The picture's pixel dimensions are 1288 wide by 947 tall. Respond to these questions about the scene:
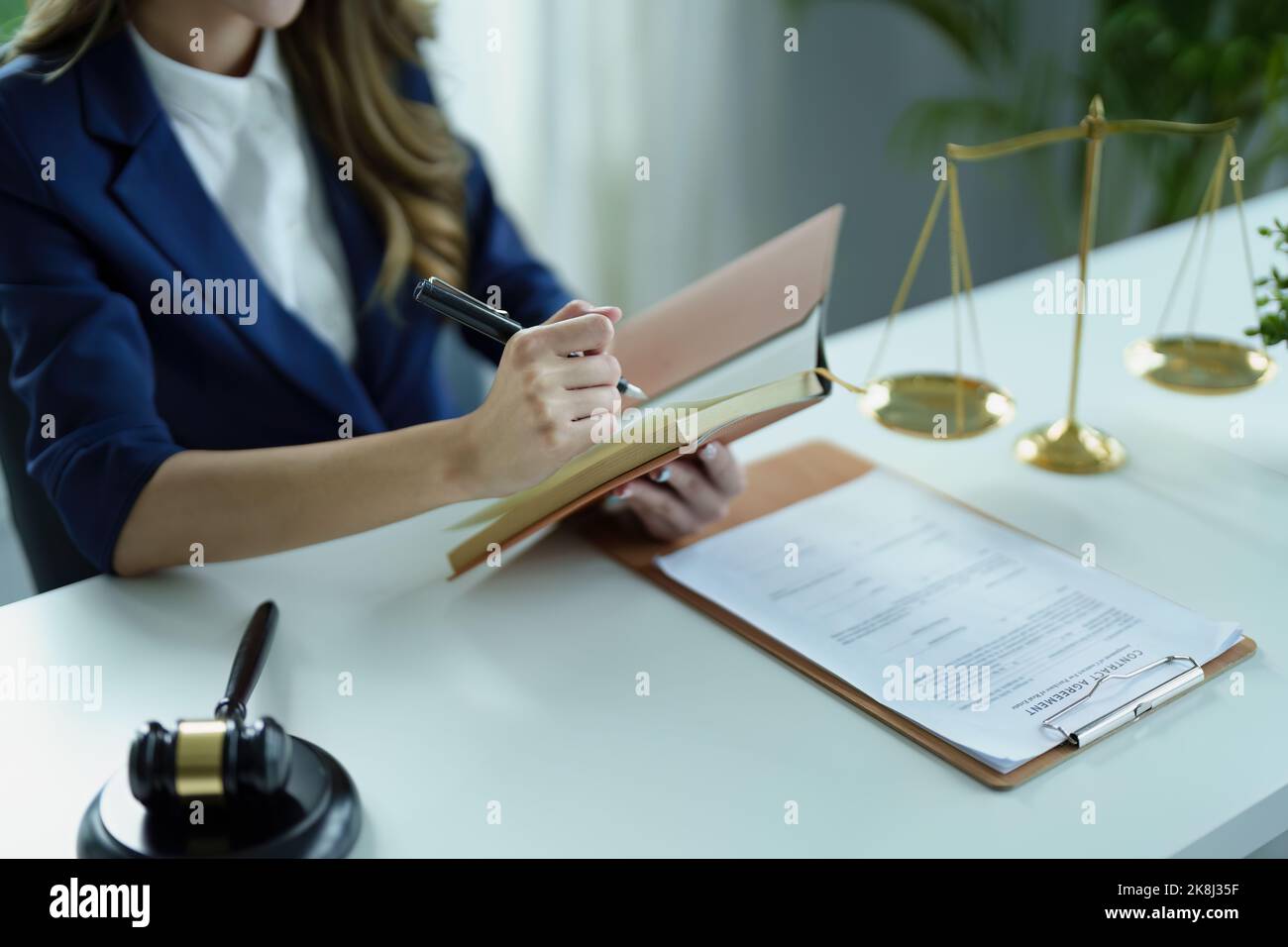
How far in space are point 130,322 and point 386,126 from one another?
0.49m

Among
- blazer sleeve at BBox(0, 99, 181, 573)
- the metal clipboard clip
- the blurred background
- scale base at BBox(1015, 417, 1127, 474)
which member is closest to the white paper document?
the metal clipboard clip

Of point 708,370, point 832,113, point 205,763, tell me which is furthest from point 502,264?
point 832,113

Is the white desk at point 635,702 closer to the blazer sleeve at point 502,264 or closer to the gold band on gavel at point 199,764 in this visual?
the gold band on gavel at point 199,764

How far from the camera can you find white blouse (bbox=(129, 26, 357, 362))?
1.33 meters

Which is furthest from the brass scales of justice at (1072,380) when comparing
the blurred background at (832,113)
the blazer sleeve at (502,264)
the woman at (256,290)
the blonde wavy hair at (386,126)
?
the blurred background at (832,113)

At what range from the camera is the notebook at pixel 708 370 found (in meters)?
0.92

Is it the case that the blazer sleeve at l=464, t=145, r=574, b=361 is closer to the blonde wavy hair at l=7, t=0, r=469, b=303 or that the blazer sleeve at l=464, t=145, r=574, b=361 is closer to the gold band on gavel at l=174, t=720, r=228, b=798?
the blonde wavy hair at l=7, t=0, r=469, b=303

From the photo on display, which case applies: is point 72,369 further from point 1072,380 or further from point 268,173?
point 1072,380

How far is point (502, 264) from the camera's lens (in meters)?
1.61

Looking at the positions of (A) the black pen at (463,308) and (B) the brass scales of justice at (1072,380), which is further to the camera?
(B) the brass scales of justice at (1072,380)

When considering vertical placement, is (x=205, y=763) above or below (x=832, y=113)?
below

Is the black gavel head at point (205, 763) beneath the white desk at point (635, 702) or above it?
above

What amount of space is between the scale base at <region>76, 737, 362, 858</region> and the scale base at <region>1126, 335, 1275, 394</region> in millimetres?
895

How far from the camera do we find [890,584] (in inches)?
41.2
